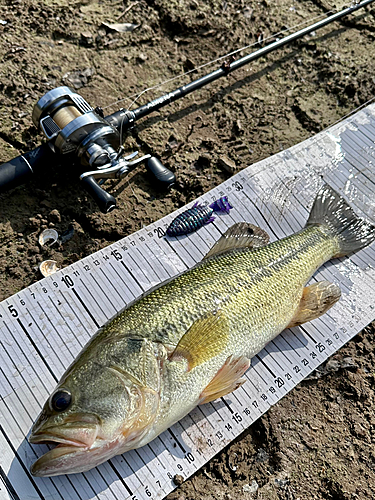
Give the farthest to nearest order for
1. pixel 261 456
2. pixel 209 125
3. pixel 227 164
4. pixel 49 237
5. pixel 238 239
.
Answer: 1. pixel 209 125
2. pixel 227 164
3. pixel 49 237
4. pixel 238 239
5. pixel 261 456

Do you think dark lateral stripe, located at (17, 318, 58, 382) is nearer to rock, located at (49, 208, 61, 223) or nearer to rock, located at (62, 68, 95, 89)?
rock, located at (49, 208, 61, 223)

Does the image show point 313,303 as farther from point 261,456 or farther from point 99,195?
point 99,195

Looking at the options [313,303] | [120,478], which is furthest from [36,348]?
[313,303]

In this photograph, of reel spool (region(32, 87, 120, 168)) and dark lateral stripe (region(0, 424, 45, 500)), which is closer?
dark lateral stripe (region(0, 424, 45, 500))

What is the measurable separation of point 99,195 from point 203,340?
1.69 metres

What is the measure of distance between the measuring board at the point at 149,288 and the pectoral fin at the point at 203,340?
64 centimetres

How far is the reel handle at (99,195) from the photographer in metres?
4.23

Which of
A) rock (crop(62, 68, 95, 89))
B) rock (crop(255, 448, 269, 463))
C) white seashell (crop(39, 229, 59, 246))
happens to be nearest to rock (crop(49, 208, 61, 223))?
white seashell (crop(39, 229, 59, 246))

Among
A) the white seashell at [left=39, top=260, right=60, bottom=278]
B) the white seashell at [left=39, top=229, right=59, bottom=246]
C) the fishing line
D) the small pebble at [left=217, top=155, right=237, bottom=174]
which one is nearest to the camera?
the white seashell at [left=39, top=260, right=60, bottom=278]

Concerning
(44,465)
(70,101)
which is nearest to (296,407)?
(44,465)

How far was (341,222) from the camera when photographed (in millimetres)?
4840

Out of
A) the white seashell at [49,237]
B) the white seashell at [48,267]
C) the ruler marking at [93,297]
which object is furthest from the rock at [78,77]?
the ruler marking at [93,297]

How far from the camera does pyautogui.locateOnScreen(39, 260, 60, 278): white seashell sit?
14.8 ft

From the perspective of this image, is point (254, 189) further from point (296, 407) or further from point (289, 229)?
point (296, 407)
